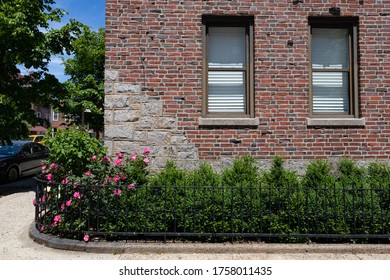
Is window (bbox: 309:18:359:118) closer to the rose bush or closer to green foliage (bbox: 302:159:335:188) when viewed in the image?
green foliage (bbox: 302:159:335:188)

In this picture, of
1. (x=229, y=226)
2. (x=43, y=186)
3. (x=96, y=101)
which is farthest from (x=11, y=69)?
(x=96, y=101)

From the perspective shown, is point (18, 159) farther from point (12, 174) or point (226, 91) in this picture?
point (226, 91)

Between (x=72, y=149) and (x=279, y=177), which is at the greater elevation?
(x=72, y=149)

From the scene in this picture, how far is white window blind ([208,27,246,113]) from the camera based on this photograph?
689cm

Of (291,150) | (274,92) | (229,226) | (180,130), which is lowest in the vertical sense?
(229,226)

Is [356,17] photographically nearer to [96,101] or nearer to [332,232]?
[332,232]

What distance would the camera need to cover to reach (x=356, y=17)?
676cm

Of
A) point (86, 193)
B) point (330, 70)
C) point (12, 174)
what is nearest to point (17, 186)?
point (12, 174)

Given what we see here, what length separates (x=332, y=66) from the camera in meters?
6.99

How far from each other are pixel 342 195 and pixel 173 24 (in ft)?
15.3

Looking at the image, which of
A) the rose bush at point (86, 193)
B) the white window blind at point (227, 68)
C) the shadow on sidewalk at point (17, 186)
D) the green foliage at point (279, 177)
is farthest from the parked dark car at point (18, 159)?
the green foliage at point (279, 177)

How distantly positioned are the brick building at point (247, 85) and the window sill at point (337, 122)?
0.02m

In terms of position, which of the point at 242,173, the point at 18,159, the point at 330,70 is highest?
the point at 330,70

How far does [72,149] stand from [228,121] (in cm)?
305
